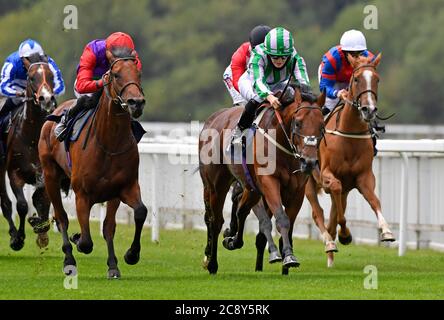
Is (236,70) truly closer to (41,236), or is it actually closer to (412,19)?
(41,236)

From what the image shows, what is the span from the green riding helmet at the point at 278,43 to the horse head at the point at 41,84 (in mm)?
3051

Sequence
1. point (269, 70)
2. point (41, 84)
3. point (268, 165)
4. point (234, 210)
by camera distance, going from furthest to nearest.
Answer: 1. point (41, 84)
2. point (234, 210)
3. point (269, 70)
4. point (268, 165)

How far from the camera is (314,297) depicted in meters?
10.7

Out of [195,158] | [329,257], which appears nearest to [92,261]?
[329,257]

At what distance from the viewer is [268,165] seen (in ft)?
40.3

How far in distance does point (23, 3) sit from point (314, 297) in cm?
3128

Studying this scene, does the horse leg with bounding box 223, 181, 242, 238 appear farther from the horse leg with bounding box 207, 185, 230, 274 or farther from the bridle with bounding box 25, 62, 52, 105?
the bridle with bounding box 25, 62, 52, 105

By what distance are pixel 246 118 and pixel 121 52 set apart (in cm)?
141

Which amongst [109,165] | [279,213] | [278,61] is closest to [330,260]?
[278,61]

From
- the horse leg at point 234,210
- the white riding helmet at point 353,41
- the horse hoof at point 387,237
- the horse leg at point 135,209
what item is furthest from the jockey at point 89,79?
the horse hoof at point 387,237

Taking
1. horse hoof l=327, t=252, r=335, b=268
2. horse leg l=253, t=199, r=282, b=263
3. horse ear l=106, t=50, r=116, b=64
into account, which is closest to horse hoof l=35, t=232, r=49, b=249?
horse leg l=253, t=199, r=282, b=263

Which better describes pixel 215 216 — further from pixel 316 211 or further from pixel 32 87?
pixel 32 87

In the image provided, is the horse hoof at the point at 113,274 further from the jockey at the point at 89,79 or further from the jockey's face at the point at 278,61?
the jockey's face at the point at 278,61

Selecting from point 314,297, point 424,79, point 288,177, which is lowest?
point 314,297
